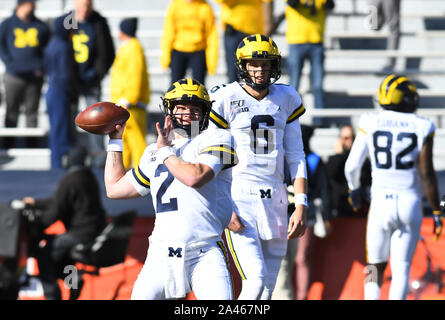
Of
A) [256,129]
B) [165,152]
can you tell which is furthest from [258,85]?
[165,152]

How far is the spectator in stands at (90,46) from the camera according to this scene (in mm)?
10141

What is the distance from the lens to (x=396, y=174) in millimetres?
7203

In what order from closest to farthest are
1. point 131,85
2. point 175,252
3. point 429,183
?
point 175,252, point 429,183, point 131,85

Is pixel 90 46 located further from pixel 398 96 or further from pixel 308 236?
pixel 398 96

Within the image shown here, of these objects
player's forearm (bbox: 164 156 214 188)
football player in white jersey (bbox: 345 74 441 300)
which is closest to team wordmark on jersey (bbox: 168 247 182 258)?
player's forearm (bbox: 164 156 214 188)

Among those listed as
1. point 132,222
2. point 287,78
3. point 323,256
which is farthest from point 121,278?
point 287,78

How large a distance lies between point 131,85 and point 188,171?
4801 mm

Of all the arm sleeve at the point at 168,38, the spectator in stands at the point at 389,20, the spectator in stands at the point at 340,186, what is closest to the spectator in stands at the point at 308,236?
the spectator in stands at the point at 340,186

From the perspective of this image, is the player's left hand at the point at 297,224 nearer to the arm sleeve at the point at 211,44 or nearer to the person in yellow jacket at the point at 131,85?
the person in yellow jacket at the point at 131,85

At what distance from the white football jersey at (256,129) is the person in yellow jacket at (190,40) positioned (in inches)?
152

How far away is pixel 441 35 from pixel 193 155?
837cm

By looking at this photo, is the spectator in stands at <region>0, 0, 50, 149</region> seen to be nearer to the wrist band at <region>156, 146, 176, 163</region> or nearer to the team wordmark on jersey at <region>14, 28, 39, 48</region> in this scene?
the team wordmark on jersey at <region>14, 28, 39, 48</region>

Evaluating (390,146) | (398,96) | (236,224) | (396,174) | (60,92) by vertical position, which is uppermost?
(398,96)
